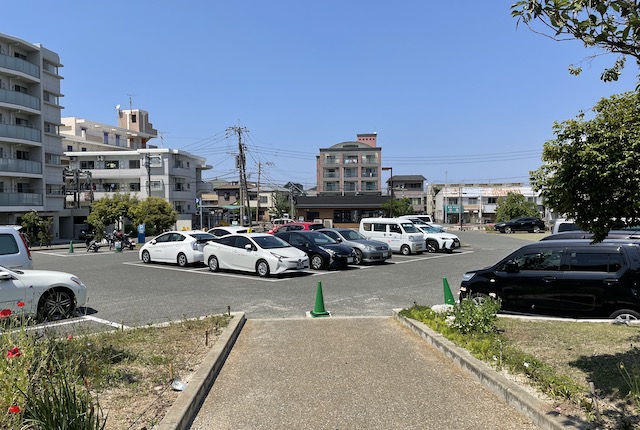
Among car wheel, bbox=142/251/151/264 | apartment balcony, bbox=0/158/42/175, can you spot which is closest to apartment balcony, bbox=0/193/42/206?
apartment balcony, bbox=0/158/42/175

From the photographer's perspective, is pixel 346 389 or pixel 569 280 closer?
pixel 346 389

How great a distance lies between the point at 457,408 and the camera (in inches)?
181

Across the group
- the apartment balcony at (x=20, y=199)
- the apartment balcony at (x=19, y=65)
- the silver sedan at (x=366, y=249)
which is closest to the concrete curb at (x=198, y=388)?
the silver sedan at (x=366, y=249)

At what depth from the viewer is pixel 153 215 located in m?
42.8

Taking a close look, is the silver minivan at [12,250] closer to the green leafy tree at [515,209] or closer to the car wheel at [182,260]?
the car wheel at [182,260]

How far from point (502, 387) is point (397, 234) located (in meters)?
20.7

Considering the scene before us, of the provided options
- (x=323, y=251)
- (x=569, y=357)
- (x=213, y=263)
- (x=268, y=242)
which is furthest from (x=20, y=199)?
(x=569, y=357)

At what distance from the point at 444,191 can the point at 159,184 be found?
52.3 metres

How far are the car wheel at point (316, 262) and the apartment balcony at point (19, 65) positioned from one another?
36009mm

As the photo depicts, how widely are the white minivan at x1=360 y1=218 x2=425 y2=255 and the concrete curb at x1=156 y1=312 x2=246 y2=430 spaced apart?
18510 millimetres

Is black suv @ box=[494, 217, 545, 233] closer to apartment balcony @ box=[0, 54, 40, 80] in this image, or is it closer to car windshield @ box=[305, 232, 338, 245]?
car windshield @ box=[305, 232, 338, 245]

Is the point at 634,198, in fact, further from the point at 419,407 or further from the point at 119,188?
the point at 119,188

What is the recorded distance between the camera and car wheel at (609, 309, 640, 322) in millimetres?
7539

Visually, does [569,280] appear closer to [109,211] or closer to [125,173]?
[109,211]
